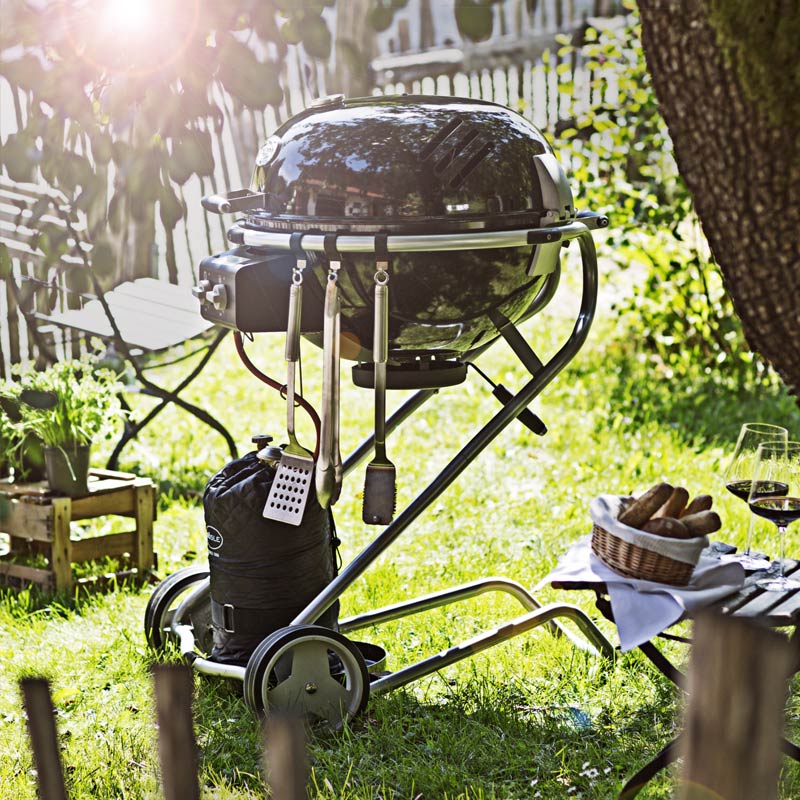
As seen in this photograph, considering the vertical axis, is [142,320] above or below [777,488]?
above

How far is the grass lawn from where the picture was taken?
284 centimetres

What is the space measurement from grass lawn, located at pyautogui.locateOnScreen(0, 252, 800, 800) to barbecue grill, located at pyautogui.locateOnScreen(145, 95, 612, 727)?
227 mm

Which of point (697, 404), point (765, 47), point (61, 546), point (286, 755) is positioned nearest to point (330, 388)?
point (765, 47)

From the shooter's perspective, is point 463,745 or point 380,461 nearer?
point 380,461

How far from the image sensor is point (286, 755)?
1.07 metres

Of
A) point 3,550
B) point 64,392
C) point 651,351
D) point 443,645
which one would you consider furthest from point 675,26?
point 651,351

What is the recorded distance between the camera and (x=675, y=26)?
69.9 inches

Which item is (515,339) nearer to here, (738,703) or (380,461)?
(380,461)

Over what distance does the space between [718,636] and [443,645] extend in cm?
270

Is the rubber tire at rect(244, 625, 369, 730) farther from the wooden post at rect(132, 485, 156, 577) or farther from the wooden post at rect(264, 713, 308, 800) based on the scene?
the wooden post at rect(264, 713, 308, 800)

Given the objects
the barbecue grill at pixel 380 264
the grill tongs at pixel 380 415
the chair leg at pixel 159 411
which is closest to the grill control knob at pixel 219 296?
the barbecue grill at pixel 380 264

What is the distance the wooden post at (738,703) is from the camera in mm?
975

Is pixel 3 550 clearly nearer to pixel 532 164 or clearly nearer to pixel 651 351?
pixel 532 164

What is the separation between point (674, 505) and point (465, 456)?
1.84ft
